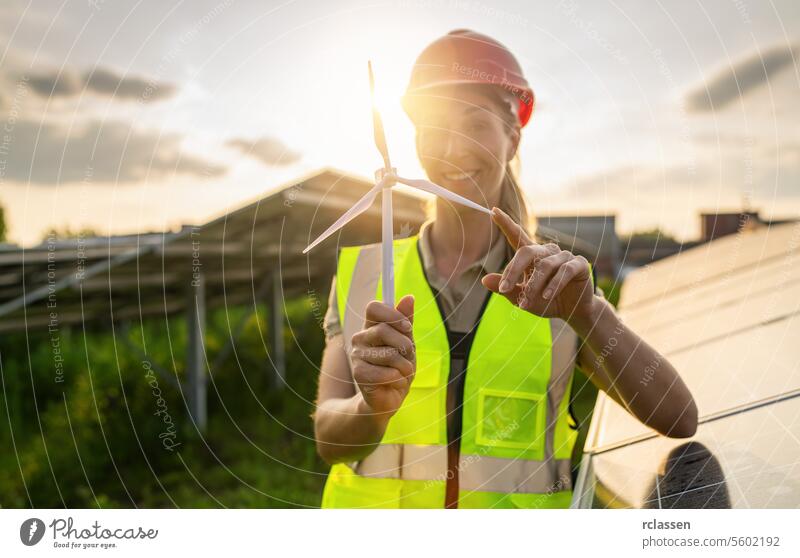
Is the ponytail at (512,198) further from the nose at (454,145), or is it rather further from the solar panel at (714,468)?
the solar panel at (714,468)

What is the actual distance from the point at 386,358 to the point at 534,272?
323 millimetres

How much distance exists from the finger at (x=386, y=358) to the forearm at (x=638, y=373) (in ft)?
1.30

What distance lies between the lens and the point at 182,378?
29.4 ft

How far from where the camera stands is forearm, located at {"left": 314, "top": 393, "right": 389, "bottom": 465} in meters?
1.56

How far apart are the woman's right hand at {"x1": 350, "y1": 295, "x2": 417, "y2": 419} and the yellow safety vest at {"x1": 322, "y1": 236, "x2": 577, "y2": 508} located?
400mm

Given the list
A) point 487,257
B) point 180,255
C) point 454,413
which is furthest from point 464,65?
point 180,255

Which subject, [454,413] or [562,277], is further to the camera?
[454,413]

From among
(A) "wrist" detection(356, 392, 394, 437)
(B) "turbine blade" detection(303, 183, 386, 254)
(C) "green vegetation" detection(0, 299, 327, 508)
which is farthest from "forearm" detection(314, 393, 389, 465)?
(C) "green vegetation" detection(0, 299, 327, 508)

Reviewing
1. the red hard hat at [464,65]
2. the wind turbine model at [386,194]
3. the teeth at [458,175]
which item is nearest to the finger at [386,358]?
the wind turbine model at [386,194]

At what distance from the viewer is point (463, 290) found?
6.25 ft

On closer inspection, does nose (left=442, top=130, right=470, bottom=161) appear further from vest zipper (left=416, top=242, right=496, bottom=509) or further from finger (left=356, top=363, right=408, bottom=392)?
finger (left=356, top=363, right=408, bottom=392)

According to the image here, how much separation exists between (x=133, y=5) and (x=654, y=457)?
181 cm

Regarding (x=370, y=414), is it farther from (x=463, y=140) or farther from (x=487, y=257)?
(x=463, y=140)
